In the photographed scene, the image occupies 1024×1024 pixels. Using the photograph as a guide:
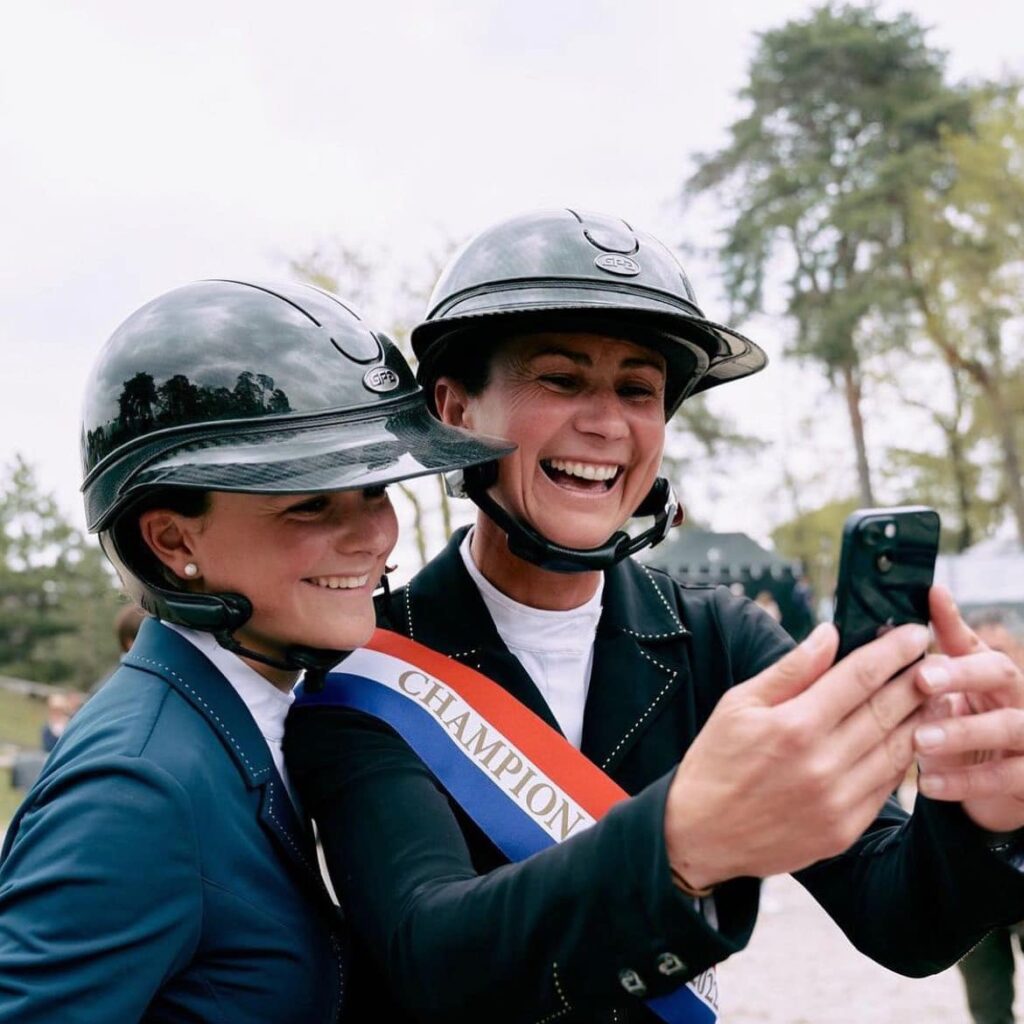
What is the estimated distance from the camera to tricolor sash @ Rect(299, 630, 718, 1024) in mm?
2229

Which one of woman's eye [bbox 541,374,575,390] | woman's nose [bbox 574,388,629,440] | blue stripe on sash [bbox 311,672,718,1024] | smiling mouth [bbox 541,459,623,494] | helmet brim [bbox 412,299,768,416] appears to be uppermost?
helmet brim [bbox 412,299,768,416]

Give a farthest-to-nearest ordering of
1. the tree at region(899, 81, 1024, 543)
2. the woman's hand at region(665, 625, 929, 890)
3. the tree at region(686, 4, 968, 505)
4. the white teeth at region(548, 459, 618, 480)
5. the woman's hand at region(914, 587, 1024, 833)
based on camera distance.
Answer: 1. the tree at region(686, 4, 968, 505)
2. the tree at region(899, 81, 1024, 543)
3. the white teeth at region(548, 459, 618, 480)
4. the woman's hand at region(914, 587, 1024, 833)
5. the woman's hand at region(665, 625, 929, 890)

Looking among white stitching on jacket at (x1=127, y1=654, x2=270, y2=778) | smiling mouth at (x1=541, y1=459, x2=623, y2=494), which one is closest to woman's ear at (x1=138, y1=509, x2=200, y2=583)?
white stitching on jacket at (x1=127, y1=654, x2=270, y2=778)

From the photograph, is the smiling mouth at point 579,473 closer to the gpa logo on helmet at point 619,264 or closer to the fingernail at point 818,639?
the gpa logo on helmet at point 619,264

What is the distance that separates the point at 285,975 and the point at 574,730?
0.80 metres

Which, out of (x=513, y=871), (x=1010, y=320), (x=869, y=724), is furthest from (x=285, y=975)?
(x=1010, y=320)

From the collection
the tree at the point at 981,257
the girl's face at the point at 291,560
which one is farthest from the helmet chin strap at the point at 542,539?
→ the tree at the point at 981,257

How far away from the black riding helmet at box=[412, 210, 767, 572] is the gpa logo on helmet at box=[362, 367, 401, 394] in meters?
0.18

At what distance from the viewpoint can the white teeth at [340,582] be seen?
2193mm

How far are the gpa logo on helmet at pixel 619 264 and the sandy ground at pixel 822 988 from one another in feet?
17.7

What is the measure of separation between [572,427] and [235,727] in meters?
0.89

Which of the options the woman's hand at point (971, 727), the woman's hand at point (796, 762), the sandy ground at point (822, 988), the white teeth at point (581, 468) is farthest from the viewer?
the sandy ground at point (822, 988)

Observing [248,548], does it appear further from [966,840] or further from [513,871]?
[966,840]

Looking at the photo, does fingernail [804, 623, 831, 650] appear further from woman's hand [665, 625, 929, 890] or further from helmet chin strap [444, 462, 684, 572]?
helmet chin strap [444, 462, 684, 572]
